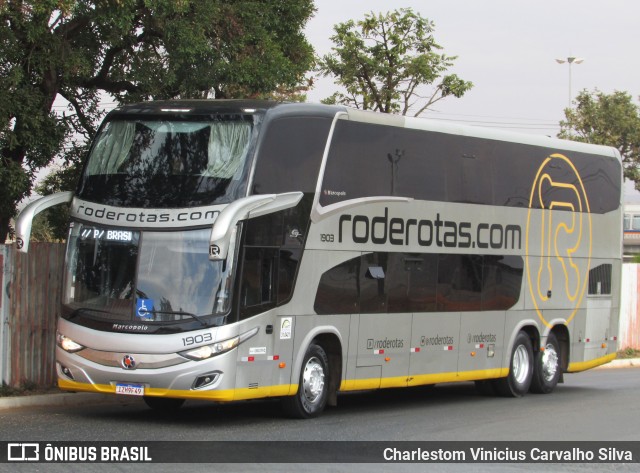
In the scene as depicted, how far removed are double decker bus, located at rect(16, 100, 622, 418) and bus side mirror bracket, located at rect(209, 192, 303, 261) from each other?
0.9 inches

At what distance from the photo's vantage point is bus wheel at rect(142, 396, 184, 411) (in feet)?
50.8

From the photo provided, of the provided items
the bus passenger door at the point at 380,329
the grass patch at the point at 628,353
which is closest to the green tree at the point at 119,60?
the bus passenger door at the point at 380,329

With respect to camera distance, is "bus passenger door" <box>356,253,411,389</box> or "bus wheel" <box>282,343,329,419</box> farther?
"bus passenger door" <box>356,253,411,389</box>

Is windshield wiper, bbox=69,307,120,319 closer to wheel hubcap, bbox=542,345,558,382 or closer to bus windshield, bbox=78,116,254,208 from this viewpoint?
bus windshield, bbox=78,116,254,208

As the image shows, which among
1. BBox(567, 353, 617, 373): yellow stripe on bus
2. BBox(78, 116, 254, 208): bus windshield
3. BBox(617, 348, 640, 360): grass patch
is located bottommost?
BBox(617, 348, 640, 360): grass patch

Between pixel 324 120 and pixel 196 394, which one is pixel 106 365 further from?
pixel 324 120

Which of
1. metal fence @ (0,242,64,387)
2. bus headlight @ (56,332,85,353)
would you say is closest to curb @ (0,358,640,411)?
metal fence @ (0,242,64,387)

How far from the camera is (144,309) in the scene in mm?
13586

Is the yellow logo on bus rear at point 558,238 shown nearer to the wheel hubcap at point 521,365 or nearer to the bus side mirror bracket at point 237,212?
the wheel hubcap at point 521,365

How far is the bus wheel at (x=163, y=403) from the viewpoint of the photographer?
50.8 feet

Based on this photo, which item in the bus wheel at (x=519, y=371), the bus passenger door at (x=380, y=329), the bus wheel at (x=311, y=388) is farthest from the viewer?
the bus wheel at (x=519, y=371)

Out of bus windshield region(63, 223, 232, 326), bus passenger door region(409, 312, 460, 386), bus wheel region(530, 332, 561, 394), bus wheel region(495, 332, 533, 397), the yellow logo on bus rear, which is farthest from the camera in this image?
bus wheel region(530, 332, 561, 394)

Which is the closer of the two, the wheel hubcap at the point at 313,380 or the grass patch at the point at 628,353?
the wheel hubcap at the point at 313,380

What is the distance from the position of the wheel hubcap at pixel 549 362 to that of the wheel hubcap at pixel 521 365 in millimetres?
522
